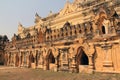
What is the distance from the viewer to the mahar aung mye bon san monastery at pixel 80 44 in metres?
12.7

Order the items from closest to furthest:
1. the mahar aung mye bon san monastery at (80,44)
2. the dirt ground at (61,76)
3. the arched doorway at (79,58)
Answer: the dirt ground at (61,76) → the mahar aung mye bon san monastery at (80,44) → the arched doorway at (79,58)

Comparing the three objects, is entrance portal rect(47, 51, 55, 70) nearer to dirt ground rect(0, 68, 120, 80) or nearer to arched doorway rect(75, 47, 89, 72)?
dirt ground rect(0, 68, 120, 80)

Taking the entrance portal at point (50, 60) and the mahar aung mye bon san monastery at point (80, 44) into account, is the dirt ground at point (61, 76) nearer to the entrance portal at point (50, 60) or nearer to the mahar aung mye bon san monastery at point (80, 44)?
the mahar aung mye bon san monastery at point (80, 44)

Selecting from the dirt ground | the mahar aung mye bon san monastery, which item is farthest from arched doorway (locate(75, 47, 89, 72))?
the dirt ground

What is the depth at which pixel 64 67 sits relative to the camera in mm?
16516

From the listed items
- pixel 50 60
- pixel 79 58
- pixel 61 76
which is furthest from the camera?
pixel 50 60

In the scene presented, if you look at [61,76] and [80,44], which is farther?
[80,44]

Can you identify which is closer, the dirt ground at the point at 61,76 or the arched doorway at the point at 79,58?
the dirt ground at the point at 61,76

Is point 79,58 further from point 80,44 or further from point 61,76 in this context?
point 61,76

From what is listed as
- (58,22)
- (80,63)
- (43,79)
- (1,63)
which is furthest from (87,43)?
(1,63)

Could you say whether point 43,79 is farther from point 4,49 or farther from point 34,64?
point 4,49

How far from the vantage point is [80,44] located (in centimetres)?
1496

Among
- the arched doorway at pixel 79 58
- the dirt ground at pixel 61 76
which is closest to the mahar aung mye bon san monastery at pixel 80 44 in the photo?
the arched doorway at pixel 79 58

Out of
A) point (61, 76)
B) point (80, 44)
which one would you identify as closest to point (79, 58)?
point (80, 44)
